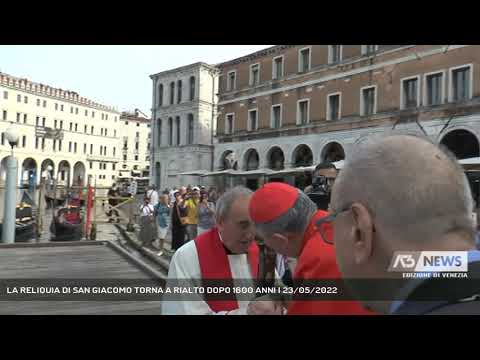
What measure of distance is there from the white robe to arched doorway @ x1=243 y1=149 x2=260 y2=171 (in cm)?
2398

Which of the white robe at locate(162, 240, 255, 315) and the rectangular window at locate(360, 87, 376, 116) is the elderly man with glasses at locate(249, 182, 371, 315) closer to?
the white robe at locate(162, 240, 255, 315)

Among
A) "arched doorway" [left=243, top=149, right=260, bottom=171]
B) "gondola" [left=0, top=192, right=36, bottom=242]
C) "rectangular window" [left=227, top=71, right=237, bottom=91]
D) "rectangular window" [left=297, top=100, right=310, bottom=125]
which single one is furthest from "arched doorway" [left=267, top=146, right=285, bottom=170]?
"gondola" [left=0, top=192, right=36, bottom=242]

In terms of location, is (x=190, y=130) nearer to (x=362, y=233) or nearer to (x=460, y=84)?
(x=362, y=233)

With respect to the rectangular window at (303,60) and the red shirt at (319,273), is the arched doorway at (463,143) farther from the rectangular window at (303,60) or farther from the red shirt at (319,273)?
the red shirt at (319,273)

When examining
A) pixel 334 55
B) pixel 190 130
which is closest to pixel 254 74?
pixel 334 55

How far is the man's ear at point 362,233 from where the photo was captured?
0.82m

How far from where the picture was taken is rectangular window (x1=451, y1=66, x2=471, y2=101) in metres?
16.6

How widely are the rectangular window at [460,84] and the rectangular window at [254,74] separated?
1193cm

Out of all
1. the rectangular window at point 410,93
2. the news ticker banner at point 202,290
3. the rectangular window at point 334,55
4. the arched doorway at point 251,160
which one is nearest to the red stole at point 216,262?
the news ticker banner at point 202,290

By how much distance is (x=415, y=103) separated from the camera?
1858 centimetres

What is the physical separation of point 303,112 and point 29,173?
16.9m

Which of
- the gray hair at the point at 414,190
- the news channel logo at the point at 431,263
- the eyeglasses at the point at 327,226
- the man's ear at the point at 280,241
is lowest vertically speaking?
the man's ear at the point at 280,241

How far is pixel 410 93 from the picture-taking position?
19.0m
